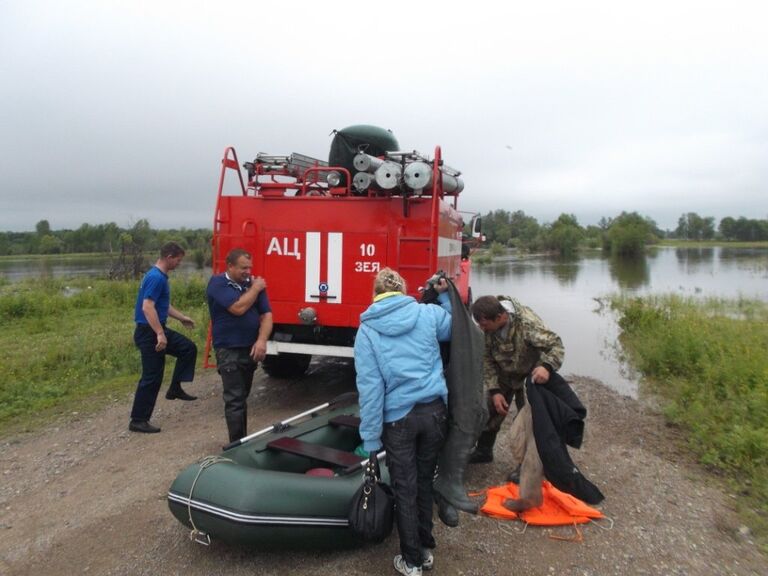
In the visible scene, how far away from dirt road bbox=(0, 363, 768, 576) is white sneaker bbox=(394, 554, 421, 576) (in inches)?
4.0

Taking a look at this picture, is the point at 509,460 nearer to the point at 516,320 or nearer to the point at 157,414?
the point at 516,320

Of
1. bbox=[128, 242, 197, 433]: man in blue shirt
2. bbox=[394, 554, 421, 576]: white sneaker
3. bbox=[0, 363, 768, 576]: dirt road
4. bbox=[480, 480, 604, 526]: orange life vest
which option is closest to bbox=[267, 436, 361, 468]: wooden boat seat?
bbox=[0, 363, 768, 576]: dirt road

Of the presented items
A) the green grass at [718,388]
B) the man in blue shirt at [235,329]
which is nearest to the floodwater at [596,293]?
the green grass at [718,388]

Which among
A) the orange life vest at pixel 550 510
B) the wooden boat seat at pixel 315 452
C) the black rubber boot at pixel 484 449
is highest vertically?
the wooden boat seat at pixel 315 452

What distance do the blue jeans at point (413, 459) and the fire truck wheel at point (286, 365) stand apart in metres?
4.44

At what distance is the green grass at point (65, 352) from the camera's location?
651 cm

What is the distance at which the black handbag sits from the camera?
113 inches

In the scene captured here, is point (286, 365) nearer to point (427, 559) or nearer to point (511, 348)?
point (511, 348)

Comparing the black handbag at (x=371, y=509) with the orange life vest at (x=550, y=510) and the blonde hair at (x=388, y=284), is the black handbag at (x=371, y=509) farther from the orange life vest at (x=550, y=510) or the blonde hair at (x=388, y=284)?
the orange life vest at (x=550, y=510)

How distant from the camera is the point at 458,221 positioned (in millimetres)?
7746

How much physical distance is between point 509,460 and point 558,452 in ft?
4.15

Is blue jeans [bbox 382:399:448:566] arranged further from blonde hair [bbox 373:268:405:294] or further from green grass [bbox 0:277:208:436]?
green grass [bbox 0:277:208:436]

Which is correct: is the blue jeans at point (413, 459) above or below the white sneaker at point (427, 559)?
above

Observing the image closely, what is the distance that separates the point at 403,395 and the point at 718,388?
18.4 feet
